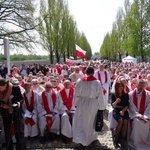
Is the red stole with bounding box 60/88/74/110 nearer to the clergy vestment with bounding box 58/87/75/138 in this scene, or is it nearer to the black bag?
the clergy vestment with bounding box 58/87/75/138

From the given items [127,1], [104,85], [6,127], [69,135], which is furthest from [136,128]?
[127,1]

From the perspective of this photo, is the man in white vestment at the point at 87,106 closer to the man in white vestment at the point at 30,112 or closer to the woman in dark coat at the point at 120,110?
the woman in dark coat at the point at 120,110

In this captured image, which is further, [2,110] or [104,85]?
[104,85]

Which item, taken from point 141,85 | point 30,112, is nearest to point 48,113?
point 30,112

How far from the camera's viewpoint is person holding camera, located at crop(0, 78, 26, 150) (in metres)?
4.85

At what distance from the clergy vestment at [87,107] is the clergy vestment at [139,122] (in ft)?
2.49

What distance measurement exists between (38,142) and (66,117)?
0.91 metres

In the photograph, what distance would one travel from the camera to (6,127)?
208 inches

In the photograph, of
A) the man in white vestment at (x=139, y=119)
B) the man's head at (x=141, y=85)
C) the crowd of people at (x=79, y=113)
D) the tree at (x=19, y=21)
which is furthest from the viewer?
the tree at (x=19, y=21)

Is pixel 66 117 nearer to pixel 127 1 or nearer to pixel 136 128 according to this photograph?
pixel 136 128

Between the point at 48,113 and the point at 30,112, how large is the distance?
0.46 meters

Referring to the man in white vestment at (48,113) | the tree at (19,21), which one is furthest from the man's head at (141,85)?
the tree at (19,21)

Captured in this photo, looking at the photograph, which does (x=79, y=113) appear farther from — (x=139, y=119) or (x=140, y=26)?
(x=140, y=26)

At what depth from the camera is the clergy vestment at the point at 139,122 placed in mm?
5727
